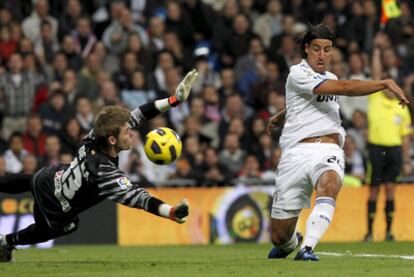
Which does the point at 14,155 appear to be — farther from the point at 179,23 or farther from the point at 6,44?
the point at 179,23

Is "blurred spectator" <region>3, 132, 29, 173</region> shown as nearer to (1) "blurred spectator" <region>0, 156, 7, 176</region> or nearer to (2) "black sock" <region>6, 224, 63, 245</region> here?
(1) "blurred spectator" <region>0, 156, 7, 176</region>

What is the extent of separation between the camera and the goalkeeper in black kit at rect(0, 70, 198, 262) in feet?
34.0

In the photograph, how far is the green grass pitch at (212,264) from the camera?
967 centimetres

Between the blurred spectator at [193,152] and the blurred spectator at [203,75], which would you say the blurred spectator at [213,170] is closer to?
the blurred spectator at [193,152]

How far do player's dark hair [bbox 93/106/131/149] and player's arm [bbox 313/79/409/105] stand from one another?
1898mm

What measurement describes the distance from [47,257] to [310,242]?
149 inches

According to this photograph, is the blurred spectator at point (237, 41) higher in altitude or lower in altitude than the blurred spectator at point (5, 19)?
lower

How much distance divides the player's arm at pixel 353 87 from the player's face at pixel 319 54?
0.45 metres

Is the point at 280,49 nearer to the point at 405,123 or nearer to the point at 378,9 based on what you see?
the point at 378,9

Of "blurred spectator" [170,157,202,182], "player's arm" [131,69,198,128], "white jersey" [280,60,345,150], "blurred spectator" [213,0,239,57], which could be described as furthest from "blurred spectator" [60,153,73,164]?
"white jersey" [280,60,345,150]

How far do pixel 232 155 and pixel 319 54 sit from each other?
798 cm

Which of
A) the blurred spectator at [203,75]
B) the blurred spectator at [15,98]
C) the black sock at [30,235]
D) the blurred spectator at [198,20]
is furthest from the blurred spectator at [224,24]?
the black sock at [30,235]

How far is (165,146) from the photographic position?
36.8 feet

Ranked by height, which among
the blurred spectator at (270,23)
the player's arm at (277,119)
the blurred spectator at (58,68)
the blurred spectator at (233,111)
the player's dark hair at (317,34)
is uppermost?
the blurred spectator at (270,23)
